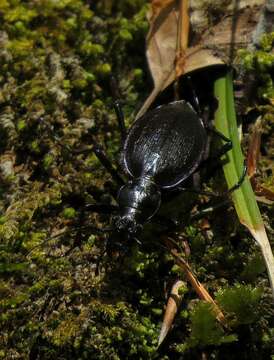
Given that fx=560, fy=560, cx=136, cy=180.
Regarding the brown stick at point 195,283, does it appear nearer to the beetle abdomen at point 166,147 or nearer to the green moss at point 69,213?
the beetle abdomen at point 166,147

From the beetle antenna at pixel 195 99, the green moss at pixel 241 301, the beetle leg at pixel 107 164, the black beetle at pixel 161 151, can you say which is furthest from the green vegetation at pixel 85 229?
the beetle antenna at pixel 195 99

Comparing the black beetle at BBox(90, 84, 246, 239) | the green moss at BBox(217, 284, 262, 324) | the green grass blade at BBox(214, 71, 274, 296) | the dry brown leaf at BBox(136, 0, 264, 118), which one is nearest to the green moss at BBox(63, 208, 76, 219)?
the black beetle at BBox(90, 84, 246, 239)

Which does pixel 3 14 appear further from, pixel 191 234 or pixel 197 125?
pixel 191 234

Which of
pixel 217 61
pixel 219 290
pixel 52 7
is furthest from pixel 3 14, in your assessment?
pixel 219 290

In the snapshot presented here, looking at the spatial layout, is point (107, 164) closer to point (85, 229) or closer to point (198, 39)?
point (85, 229)

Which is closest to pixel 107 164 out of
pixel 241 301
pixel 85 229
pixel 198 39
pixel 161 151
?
pixel 161 151

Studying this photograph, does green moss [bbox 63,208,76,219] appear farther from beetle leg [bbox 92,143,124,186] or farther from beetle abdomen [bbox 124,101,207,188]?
beetle abdomen [bbox 124,101,207,188]
